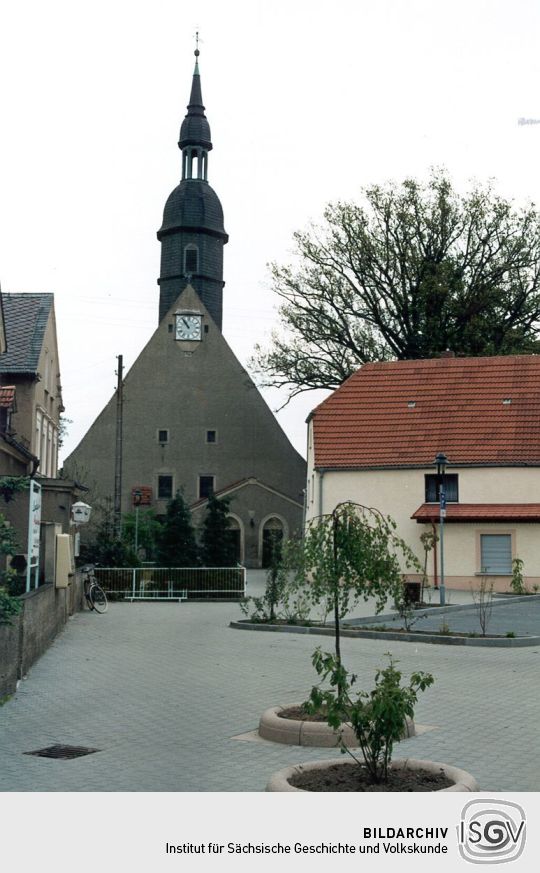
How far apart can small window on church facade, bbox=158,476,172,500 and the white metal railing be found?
2383cm

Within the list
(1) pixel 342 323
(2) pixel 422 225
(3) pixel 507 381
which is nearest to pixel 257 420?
(1) pixel 342 323

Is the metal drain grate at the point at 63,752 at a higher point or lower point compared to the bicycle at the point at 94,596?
lower

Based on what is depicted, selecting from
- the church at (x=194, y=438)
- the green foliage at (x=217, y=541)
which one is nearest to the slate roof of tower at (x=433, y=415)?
the green foliage at (x=217, y=541)

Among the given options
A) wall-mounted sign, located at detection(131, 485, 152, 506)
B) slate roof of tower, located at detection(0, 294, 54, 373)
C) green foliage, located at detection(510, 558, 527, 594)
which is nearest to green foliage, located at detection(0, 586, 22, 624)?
green foliage, located at detection(510, 558, 527, 594)

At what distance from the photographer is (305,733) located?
9.19m

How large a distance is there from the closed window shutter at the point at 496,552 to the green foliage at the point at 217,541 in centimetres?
898

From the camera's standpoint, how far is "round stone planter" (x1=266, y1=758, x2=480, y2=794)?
646 centimetres

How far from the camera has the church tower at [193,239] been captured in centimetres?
6144

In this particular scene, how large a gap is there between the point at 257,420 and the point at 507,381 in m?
20.1

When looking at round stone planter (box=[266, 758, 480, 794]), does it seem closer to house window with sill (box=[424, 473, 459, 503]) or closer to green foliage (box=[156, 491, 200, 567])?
green foliage (box=[156, 491, 200, 567])

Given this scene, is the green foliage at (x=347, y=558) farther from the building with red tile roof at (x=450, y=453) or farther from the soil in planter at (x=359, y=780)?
the building with red tile roof at (x=450, y=453)

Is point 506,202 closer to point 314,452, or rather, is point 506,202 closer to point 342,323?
point 342,323

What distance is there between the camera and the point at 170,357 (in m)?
56.8
